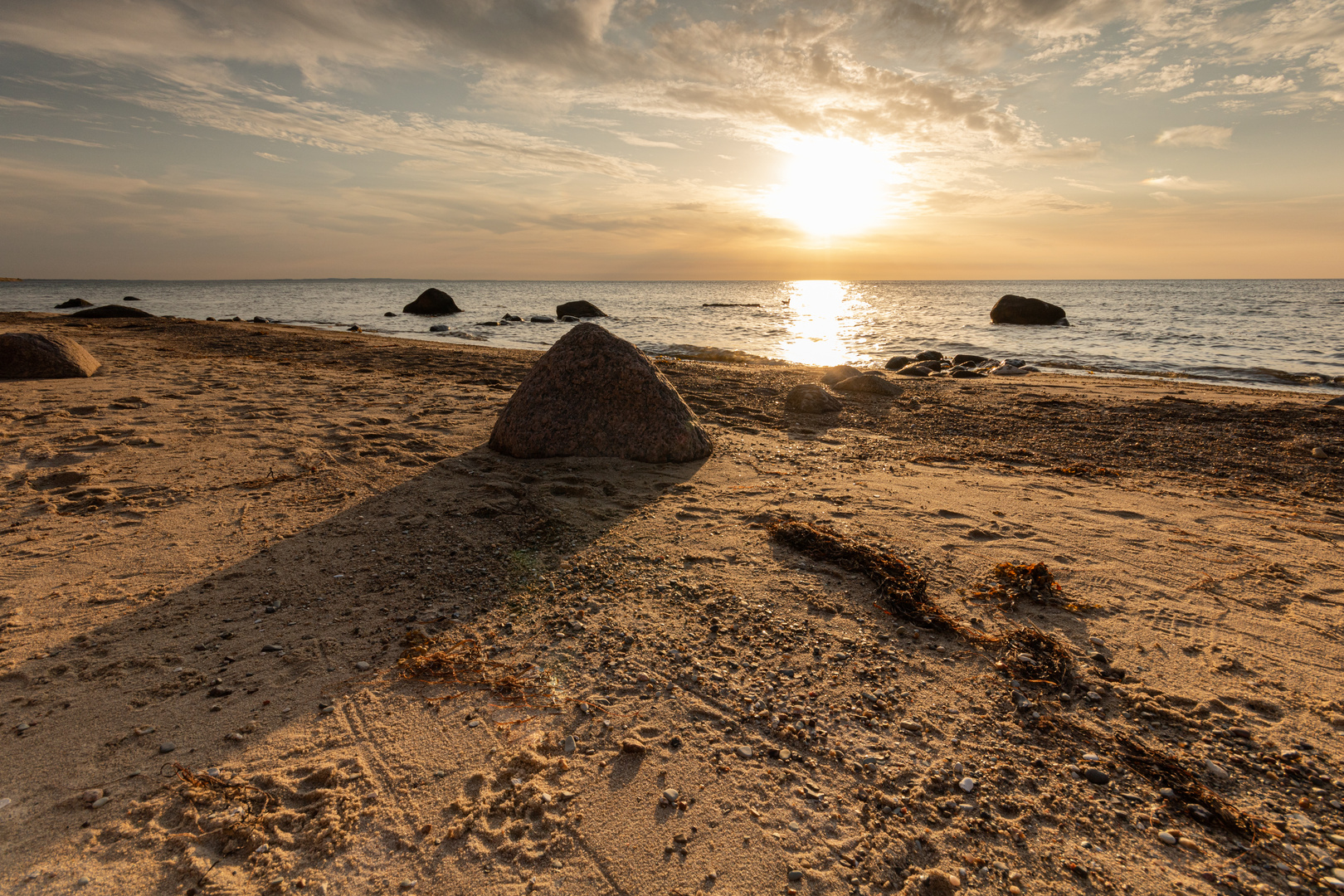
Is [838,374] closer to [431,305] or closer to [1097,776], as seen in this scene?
[1097,776]

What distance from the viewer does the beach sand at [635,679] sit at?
5.83 ft

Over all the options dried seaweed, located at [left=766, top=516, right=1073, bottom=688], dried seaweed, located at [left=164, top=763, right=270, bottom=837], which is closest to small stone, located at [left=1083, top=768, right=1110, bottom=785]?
dried seaweed, located at [left=766, top=516, right=1073, bottom=688]

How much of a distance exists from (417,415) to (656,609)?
4543 mm

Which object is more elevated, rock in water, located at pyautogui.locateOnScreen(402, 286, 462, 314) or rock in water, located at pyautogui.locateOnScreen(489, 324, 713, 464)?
rock in water, located at pyautogui.locateOnScreen(402, 286, 462, 314)

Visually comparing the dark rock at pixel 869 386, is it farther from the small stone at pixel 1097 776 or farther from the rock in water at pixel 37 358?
the rock in water at pixel 37 358

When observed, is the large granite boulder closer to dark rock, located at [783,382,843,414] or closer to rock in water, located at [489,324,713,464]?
dark rock, located at [783,382,843,414]

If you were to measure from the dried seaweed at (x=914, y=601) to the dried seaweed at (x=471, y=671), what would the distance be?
1.83 metres

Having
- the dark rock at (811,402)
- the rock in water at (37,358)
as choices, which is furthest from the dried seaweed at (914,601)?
the rock in water at (37,358)

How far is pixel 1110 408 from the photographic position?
26.1ft

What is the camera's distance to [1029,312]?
85.0 ft

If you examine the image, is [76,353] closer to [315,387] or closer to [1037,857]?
[315,387]

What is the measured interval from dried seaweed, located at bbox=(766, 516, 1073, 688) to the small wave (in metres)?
10.3

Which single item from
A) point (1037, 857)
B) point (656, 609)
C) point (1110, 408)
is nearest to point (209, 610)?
point (656, 609)

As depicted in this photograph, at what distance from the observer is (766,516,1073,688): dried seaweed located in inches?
104
